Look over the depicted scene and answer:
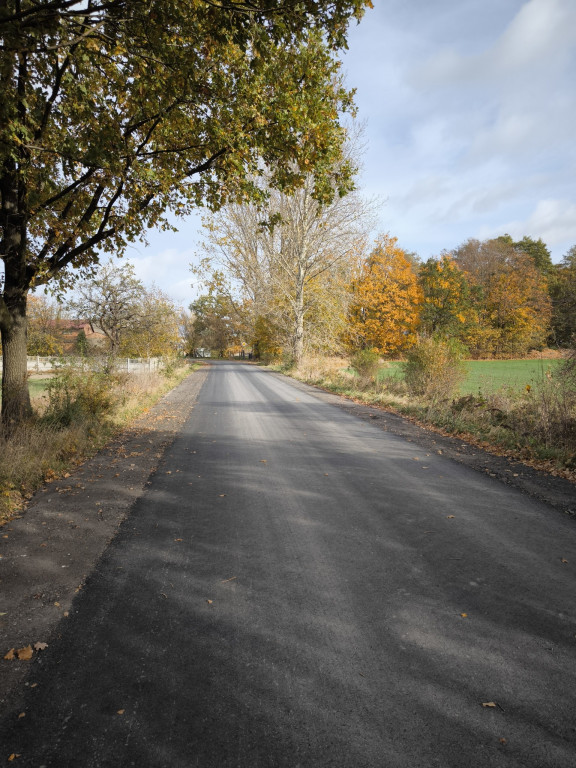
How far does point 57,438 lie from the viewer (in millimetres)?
6859

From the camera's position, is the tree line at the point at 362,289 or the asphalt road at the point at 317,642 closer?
the asphalt road at the point at 317,642

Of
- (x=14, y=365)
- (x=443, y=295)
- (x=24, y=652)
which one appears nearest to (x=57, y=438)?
(x=14, y=365)

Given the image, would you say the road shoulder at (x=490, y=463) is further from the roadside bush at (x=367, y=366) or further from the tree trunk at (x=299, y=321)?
the tree trunk at (x=299, y=321)

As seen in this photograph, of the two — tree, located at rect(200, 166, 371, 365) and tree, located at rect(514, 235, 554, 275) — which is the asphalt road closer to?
tree, located at rect(200, 166, 371, 365)

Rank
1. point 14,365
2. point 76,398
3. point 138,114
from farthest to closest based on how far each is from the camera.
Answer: point 76,398, point 14,365, point 138,114

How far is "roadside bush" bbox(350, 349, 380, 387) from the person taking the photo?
17880mm

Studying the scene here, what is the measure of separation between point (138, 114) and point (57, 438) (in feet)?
17.6

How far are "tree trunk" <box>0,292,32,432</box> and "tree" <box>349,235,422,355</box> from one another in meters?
29.4

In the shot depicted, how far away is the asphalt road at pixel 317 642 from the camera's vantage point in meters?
1.91

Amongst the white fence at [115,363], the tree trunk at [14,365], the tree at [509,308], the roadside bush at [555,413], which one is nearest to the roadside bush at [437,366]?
the roadside bush at [555,413]

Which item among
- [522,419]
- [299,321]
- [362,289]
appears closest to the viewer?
[522,419]

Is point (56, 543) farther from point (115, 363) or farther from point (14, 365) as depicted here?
point (115, 363)

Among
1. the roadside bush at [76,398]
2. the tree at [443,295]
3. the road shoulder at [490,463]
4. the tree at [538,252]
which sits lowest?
the road shoulder at [490,463]

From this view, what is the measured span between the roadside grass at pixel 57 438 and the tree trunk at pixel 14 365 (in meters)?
0.33
